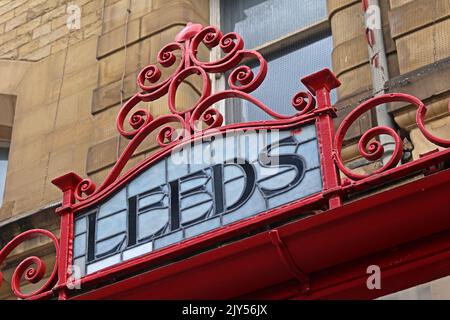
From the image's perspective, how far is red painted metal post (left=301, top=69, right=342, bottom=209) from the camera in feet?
19.2

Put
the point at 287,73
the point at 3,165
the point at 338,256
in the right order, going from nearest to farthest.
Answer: the point at 338,256 < the point at 287,73 < the point at 3,165

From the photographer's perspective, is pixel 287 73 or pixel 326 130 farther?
pixel 287 73

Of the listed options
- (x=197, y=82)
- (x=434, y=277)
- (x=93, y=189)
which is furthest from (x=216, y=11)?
(x=434, y=277)

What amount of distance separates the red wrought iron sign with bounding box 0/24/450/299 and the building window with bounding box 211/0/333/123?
1869 mm

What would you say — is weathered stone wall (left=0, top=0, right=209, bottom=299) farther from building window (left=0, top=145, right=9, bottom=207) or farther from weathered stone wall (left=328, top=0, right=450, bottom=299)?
weathered stone wall (left=328, top=0, right=450, bottom=299)

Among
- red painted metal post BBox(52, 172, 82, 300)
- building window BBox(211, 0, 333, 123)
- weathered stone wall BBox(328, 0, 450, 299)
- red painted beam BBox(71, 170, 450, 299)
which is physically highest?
building window BBox(211, 0, 333, 123)

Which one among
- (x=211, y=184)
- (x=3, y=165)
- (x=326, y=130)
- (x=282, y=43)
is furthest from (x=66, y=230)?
(x=3, y=165)

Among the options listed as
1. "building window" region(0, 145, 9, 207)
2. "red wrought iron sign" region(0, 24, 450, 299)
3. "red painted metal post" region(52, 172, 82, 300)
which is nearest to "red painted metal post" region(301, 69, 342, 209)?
"red wrought iron sign" region(0, 24, 450, 299)

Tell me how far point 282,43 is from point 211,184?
10.4ft

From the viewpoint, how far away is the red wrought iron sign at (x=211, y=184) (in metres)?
5.93

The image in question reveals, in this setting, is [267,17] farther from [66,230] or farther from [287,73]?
[66,230]

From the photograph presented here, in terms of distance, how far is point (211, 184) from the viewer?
6.49 meters

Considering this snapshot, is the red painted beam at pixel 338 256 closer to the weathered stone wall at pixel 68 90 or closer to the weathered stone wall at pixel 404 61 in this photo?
the weathered stone wall at pixel 404 61
